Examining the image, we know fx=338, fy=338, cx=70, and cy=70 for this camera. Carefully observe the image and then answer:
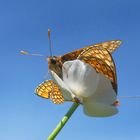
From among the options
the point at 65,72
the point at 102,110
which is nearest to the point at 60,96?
the point at 65,72

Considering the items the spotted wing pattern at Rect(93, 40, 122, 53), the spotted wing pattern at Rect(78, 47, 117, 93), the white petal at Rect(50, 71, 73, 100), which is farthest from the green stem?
the spotted wing pattern at Rect(93, 40, 122, 53)

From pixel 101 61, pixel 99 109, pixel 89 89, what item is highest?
pixel 101 61

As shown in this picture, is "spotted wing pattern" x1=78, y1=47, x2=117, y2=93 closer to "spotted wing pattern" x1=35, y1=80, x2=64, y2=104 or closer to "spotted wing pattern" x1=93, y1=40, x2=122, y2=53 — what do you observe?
"spotted wing pattern" x1=93, y1=40, x2=122, y2=53

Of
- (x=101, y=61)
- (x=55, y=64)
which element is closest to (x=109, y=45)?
(x=101, y=61)

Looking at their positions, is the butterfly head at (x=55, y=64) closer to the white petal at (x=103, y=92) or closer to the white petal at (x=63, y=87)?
the white petal at (x=63, y=87)

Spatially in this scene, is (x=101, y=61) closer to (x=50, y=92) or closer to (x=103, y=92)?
(x=103, y=92)

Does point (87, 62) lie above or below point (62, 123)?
above

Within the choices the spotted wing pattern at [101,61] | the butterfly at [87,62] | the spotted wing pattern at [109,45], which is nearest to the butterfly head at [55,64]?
the butterfly at [87,62]
